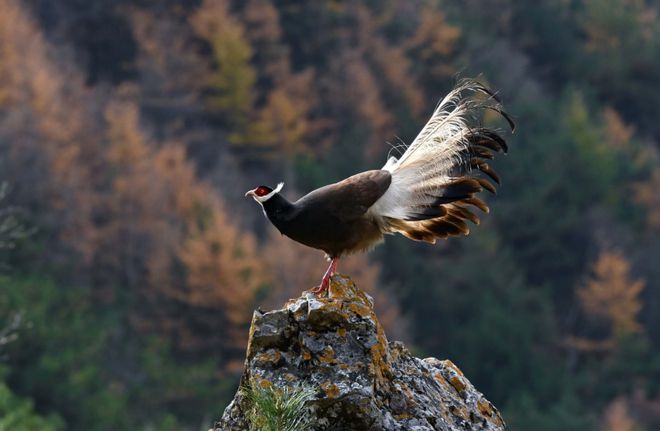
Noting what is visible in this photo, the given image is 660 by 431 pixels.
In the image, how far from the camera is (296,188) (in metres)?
75.1

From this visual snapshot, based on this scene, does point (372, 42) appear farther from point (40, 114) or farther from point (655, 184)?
point (40, 114)

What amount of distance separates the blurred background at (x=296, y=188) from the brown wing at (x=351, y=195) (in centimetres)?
3065

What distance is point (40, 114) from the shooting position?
6531 cm

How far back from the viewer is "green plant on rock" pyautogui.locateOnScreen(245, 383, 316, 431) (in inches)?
300

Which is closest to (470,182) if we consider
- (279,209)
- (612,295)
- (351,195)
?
(351,195)

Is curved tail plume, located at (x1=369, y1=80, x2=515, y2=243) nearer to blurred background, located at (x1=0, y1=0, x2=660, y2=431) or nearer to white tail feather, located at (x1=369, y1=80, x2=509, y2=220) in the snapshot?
white tail feather, located at (x1=369, y1=80, x2=509, y2=220)

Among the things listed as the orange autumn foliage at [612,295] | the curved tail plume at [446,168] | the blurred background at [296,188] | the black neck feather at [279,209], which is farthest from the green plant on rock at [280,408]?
the orange autumn foliage at [612,295]

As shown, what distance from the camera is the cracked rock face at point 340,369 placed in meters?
7.93

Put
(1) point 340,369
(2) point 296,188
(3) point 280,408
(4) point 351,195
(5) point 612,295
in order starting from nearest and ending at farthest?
(3) point 280,408, (1) point 340,369, (4) point 351,195, (2) point 296,188, (5) point 612,295

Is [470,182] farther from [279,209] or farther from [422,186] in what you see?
[279,209]

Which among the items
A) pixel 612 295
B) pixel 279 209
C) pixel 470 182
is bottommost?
pixel 279 209

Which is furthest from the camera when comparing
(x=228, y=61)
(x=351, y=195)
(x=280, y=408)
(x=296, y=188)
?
(x=228, y=61)

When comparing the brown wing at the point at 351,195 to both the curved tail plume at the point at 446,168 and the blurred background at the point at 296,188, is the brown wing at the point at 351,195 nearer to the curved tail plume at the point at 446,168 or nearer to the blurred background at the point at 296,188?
the curved tail plume at the point at 446,168

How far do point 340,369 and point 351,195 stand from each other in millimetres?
1864
